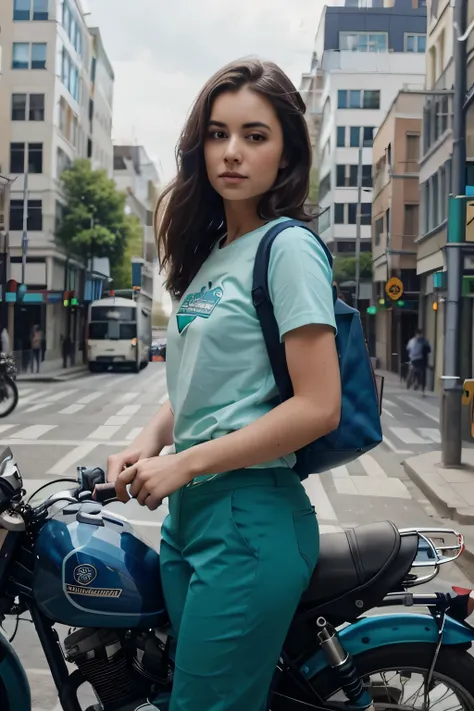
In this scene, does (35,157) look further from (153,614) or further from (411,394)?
(153,614)

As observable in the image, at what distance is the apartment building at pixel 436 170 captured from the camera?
1217 cm

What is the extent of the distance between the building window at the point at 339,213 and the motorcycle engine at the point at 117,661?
13.8 m

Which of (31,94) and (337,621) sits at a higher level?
(31,94)

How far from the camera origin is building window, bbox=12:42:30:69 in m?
19.2

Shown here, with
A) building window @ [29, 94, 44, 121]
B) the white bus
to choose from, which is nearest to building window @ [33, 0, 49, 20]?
building window @ [29, 94, 44, 121]

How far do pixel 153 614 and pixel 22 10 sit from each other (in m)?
18.7

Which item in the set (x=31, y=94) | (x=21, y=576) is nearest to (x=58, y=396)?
(x=31, y=94)

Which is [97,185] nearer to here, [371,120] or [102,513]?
[371,120]

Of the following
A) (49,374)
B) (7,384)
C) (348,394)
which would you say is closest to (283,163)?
(348,394)

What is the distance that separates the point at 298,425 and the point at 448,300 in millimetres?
7426

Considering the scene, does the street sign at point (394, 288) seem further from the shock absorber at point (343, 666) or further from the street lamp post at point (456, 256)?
the shock absorber at point (343, 666)

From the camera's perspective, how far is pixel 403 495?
7055mm

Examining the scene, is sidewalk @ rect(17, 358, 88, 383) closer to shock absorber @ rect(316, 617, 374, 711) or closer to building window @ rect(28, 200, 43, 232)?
building window @ rect(28, 200, 43, 232)

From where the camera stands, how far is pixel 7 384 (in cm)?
1254
